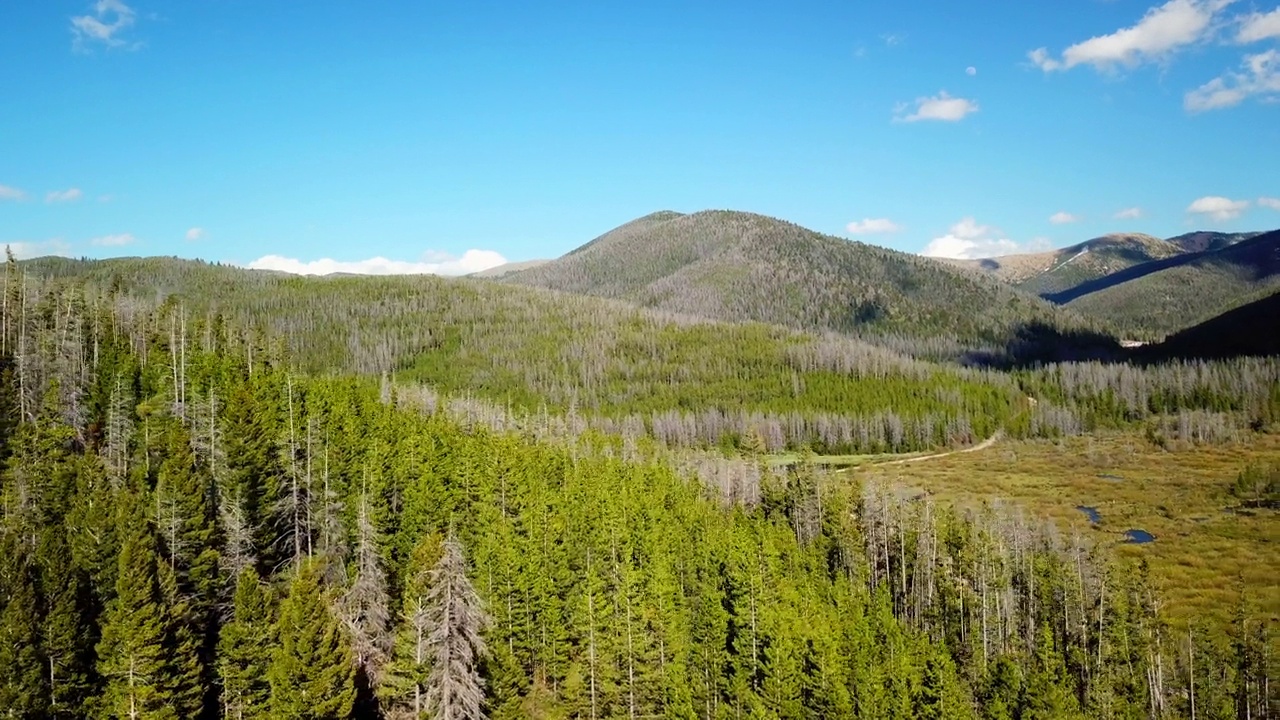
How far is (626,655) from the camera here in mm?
51219

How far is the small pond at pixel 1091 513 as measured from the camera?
402 feet

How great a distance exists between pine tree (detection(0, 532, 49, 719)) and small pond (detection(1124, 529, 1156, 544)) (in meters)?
126

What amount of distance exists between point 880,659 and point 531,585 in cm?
2529

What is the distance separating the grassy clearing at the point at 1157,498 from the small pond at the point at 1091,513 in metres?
0.94

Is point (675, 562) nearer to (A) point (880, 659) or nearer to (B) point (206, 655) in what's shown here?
(A) point (880, 659)

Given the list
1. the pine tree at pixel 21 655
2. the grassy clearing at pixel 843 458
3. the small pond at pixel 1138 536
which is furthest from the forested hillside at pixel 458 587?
the grassy clearing at pixel 843 458

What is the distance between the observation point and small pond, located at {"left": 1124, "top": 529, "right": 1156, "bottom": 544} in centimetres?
11081

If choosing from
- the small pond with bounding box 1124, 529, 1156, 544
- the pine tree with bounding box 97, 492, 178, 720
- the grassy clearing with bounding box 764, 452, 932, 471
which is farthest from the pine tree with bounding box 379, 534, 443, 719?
the grassy clearing with bounding box 764, 452, 932, 471

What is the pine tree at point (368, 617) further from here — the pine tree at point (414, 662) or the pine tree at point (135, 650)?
the pine tree at point (135, 650)

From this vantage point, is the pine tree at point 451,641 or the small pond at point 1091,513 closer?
the pine tree at point 451,641

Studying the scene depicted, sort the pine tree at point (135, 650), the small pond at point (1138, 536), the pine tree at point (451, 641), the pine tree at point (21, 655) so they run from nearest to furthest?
the pine tree at point (21, 655), the pine tree at point (135, 650), the pine tree at point (451, 641), the small pond at point (1138, 536)

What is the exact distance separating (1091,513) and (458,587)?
128335mm

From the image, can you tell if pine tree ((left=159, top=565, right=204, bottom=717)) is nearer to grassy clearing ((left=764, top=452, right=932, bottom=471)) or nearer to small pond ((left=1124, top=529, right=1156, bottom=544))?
small pond ((left=1124, top=529, right=1156, bottom=544))

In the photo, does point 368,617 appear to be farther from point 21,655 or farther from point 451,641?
point 21,655
